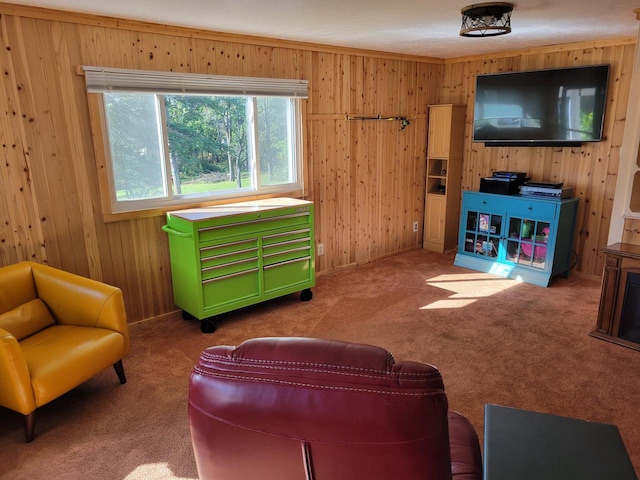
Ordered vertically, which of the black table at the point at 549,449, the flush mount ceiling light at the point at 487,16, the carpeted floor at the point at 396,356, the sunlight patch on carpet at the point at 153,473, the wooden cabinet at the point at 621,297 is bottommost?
the sunlight patch on carpet at the point at 153,473

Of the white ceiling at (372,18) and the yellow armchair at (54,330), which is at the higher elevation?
the white ceiling at (372,18)

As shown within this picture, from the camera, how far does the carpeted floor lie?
2256mm

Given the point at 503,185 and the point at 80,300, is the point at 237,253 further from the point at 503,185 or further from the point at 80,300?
the point at 503,185

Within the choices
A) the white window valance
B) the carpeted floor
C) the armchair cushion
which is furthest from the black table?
the white window valance

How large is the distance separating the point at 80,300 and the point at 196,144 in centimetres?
161

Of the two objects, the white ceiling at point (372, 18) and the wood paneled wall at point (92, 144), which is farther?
the wood paneled wall at point (92, 144)

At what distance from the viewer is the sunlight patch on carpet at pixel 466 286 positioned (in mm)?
4039

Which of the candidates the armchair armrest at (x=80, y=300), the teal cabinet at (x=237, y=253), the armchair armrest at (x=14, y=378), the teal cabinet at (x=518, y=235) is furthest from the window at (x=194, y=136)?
the teal cabinet at (x=518, y=235)

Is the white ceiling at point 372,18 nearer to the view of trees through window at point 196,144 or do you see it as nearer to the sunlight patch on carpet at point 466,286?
the view of trees through window at point 196,144

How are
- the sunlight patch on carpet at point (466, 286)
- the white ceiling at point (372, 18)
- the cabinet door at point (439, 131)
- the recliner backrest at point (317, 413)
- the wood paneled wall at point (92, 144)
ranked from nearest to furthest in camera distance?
1. the recliner backrest at point (317, 413)
2. the white ceiling at point (372, 18)
3. the wood paneled wall at point (92, 144)
4. the sunlight patch on carpet at point (466, 286)
5. the cabinet door at point (439, 131)

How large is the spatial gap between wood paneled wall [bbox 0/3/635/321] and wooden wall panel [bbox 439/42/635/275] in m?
0.01

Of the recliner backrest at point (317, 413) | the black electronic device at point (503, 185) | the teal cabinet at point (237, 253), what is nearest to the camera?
the recliner backrest at point (317, 413)

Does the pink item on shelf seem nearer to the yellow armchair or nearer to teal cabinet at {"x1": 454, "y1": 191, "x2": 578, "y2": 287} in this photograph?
teal cabinet at {"x1": 454, "y1": 191, "x2": 578, "y2": 287}

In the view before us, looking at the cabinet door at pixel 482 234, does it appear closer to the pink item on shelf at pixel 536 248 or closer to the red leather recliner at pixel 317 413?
the pink item on shelf at pixel 536 248
